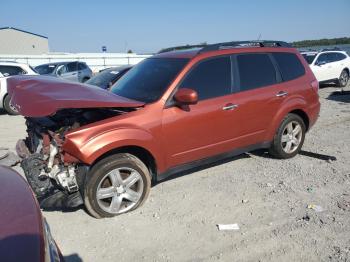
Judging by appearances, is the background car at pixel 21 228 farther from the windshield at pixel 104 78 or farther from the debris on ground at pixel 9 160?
the windshield at pixel 104 78

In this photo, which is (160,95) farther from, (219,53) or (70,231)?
(70,231)

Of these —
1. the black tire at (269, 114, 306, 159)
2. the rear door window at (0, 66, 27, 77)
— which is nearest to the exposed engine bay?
the black tire at (269, 114, 306, 159)

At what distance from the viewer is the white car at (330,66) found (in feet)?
50.2

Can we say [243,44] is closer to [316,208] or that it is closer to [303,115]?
[303,115]

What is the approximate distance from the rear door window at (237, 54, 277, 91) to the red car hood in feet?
5.65

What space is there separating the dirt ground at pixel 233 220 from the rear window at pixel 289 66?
4.60ft

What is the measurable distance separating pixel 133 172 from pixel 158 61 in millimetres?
1864

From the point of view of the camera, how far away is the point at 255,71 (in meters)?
5.41

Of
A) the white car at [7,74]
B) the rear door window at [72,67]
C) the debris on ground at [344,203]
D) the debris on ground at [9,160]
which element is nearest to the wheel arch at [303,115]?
the debris on ground at [344,203]

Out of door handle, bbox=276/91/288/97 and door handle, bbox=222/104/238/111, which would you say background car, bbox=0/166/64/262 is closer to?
door handle, bbox=222/104/238/111

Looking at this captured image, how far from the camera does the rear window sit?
228 inches

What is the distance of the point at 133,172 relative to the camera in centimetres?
425

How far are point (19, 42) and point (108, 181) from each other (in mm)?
50691

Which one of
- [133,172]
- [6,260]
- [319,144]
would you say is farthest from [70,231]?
[319,144]
